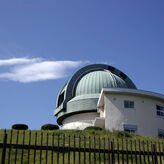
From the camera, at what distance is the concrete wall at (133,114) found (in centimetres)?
2709

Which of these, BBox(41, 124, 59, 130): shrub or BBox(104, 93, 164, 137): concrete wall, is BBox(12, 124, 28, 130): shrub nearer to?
BBox(41, 124, 59, 130): shrub

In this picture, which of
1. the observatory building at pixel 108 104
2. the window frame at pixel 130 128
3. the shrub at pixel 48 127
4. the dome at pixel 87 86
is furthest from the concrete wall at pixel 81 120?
the window frame at pixel 130 128

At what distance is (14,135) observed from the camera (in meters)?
20.2

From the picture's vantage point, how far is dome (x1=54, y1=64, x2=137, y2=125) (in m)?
32.8

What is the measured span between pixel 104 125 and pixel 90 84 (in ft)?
26.4

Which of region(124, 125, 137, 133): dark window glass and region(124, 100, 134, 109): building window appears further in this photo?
region(124, 100, 134, 109): building window

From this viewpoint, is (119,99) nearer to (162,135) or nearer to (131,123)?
(131,123)

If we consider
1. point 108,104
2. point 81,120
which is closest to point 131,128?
point 108,104

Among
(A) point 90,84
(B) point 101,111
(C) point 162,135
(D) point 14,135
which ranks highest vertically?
(A) point 90,84

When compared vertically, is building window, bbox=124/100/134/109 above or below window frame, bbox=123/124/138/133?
above

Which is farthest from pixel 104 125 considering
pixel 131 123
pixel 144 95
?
pixel 144 95

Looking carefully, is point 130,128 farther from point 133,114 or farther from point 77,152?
point 77,152

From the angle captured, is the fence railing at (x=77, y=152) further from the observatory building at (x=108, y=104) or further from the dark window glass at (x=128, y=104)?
the dark window glass at (x=128, y=104)

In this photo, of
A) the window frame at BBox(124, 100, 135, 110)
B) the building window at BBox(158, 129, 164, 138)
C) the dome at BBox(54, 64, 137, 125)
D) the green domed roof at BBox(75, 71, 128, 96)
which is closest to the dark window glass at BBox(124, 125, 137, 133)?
the window frame at BBox(124, 100, 135, 110)
